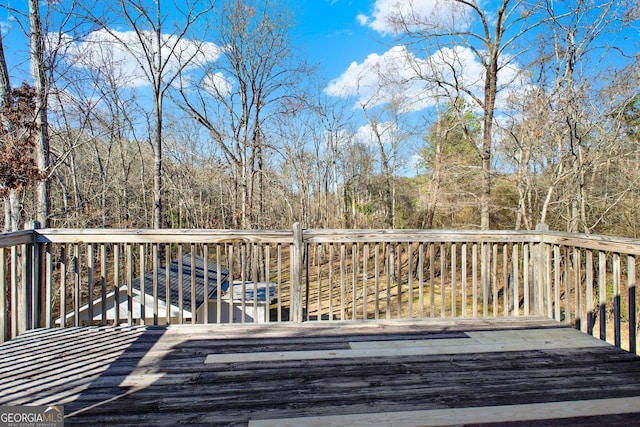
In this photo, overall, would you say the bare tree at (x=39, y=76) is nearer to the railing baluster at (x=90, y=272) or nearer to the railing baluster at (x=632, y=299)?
the railing baluster at (x=90, y=272)

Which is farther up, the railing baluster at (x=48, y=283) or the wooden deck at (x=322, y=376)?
the railing baluster at (x=48, y=283)

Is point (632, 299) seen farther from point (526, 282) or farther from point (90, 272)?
point (90, 272)

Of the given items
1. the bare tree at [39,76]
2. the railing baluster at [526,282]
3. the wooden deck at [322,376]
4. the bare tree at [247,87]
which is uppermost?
the bare tree at [247,87]

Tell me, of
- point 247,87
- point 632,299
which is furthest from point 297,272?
point 247,87

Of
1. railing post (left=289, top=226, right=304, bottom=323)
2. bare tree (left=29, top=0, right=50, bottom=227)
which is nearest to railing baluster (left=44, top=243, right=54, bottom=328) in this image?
railing post (left=289, top=226, right=304, bottom=323)

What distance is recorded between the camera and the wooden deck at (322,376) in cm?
171

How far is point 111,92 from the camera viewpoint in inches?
444

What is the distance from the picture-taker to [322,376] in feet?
6.97

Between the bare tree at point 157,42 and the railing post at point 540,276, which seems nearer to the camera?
the railing post at point 540,276

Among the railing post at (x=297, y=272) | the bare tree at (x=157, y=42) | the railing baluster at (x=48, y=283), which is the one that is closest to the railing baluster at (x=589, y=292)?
the railing post at (x=297, y=272)

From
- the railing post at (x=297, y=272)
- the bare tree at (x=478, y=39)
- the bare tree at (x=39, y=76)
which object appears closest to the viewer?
the railing post at (x=297, y=272)

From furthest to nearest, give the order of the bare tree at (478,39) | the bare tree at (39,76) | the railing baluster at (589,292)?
the bare tree at (478,39) < the bare tree at (39,76) < the railing baluster at (589,292)

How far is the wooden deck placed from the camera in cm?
171

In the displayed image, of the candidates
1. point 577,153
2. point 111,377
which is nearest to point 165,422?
point 111,377
